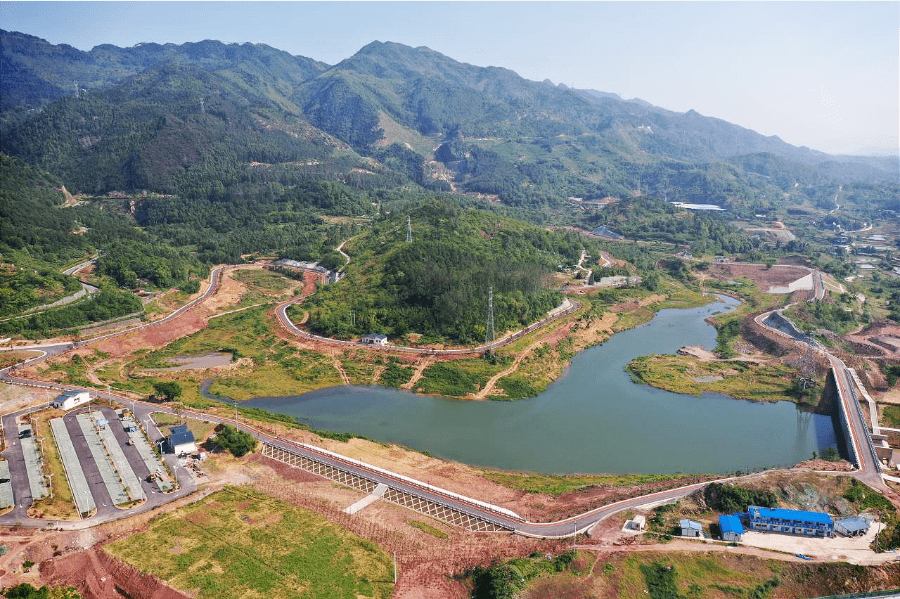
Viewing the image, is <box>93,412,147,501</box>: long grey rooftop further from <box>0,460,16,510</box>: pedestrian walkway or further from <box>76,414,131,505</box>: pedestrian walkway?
<box>0,460,16,510</box>: pedestrian walkway

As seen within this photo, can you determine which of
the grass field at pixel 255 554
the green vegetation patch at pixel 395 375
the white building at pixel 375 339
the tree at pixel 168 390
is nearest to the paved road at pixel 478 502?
the grass field at pixel 255 554

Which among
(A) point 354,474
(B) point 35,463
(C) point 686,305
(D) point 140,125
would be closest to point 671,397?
(A) point 354,474

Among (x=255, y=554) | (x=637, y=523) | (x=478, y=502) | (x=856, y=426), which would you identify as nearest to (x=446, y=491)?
(x=478, y=502)

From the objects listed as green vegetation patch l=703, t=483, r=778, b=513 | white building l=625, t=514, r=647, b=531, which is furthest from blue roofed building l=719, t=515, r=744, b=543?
white building l=625, t=514, r=647, b=531

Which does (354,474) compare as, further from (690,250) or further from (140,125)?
(140,125)

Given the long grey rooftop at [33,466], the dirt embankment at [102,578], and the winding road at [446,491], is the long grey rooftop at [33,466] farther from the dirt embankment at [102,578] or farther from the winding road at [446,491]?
the dirt embankment at [102,578]

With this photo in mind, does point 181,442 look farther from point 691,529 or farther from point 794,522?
point 794,522
